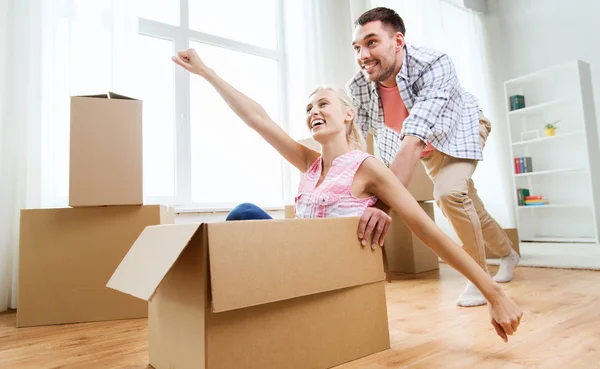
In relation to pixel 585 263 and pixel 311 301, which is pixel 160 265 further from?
pixel 585 263

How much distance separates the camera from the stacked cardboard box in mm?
1381

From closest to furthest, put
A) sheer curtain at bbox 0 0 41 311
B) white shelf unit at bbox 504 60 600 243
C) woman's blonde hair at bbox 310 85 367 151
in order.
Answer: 1. woman's blonde hair at bbox 310 85 367 151
2. sheer curtain at bbox 0 0 41 311
3. white shelf unit at bbox 504 60 600 243

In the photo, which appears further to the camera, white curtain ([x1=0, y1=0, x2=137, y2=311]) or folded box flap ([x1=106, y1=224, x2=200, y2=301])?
white curtain ([x1=0, y1=0, x2=137, y2=311])

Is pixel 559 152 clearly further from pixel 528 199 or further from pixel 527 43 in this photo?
pixel 527 43

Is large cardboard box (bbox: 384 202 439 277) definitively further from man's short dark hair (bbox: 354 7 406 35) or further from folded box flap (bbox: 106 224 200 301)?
folded box flap (bbox: 106 224 200 301)

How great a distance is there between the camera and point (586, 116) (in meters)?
3.62

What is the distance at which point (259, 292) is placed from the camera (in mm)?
726

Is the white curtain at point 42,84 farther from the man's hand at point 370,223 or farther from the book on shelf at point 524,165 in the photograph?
the book on shelf at point 524,165

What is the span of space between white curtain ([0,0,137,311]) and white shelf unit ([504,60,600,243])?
12.2 feet

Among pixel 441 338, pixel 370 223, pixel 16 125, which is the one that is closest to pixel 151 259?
pixel 370 223

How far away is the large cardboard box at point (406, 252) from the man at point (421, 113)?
2.22 ft

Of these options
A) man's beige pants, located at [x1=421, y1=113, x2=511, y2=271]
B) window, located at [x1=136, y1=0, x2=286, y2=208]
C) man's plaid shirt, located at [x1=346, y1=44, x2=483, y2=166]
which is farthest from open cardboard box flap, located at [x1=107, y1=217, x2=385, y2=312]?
window, located at [x1=136, y1=0, x2=286, y2=208]

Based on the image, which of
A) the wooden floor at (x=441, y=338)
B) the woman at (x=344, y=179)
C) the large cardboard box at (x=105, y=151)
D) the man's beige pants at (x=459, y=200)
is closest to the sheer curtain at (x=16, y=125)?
the wooden floor at (x=441, y=338)

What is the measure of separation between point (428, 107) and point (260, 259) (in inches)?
34.1
